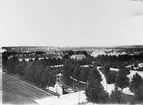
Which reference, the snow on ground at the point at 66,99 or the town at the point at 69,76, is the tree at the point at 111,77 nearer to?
the town at the point at 69,76

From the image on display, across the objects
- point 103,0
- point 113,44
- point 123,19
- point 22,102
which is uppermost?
point 103,0

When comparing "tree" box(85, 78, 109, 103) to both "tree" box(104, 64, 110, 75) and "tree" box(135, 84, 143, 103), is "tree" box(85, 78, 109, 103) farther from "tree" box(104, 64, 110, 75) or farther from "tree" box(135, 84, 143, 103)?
"tree" box(135, 84, 143, 103)

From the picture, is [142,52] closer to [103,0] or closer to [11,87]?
[103,0]

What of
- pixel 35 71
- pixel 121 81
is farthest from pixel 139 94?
pixel 35 71

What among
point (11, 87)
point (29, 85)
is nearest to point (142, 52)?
point (29, 85)

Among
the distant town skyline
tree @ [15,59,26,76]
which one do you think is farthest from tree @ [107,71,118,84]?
tree @ [15,59,26,76]

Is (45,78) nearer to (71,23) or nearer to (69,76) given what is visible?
(69,76)

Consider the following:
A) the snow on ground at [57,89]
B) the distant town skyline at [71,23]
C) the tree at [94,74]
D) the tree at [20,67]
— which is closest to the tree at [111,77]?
the tree at [94,74]
